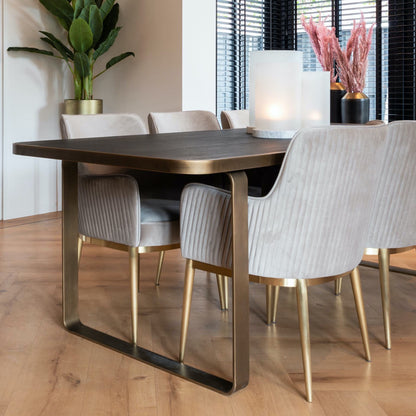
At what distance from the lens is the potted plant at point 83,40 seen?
4.55m

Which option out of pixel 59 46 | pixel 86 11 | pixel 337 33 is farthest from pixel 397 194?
pixel 337 33

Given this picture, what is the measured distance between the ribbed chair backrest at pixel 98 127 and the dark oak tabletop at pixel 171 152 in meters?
0.33

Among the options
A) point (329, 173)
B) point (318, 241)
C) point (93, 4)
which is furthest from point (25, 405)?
point (93, 4)

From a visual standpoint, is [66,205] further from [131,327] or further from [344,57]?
[344,57]

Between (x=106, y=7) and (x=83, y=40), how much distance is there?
1.14ft

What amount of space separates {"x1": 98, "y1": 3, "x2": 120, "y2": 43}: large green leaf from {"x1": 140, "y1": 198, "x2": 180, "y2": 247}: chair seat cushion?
281 cm

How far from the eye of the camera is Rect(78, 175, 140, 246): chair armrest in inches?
89.5

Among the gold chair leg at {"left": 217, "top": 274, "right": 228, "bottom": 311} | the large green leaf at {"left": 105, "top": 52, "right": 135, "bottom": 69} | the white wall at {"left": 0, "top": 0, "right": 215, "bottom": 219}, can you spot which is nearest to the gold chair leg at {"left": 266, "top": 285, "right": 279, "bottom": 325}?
the gold chair leg at {"left": 217, "top": 274, "right": 228, "bottom": 311}

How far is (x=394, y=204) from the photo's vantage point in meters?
2.27

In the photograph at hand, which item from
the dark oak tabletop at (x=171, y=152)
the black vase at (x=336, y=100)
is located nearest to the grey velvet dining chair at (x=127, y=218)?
the dark oak tabletop at (x=171, y=152)

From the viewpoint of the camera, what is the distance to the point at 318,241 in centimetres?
191

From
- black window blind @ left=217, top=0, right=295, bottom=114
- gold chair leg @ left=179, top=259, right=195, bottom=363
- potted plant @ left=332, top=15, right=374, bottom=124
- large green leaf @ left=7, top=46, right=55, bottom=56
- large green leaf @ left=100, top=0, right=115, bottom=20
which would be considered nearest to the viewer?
gold chair leg @ left=179, top=259, right=195, bottom=363

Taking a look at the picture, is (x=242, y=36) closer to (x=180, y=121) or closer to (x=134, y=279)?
(x=180, y=121)

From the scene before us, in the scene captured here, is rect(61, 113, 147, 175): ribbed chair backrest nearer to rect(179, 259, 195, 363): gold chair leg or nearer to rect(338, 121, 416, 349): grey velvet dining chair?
rect(179, 259, 195, 363): gold chair leg
